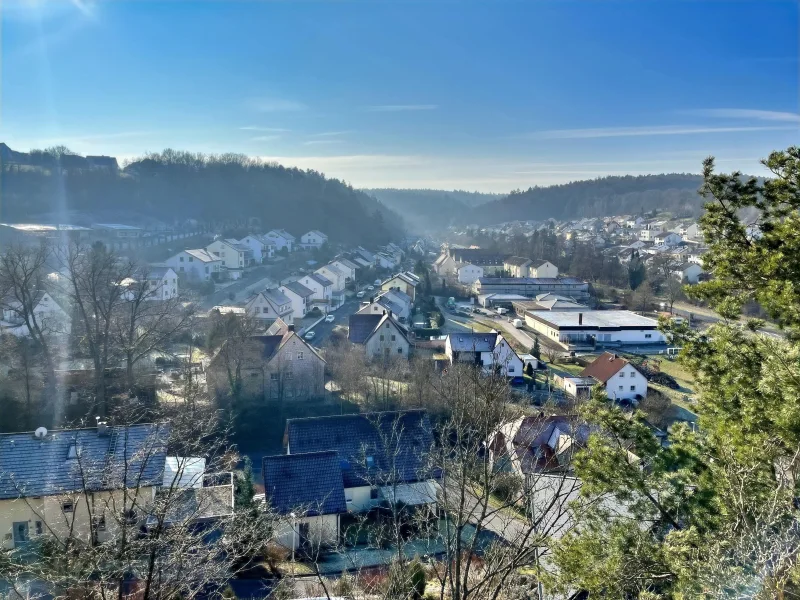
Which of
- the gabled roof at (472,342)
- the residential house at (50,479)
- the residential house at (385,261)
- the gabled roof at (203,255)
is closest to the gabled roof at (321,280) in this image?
the gabled roof at (203,255)

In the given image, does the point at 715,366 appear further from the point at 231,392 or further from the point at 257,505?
the point at 231,392

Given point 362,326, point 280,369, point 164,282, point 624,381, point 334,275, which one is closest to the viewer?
point 280,369

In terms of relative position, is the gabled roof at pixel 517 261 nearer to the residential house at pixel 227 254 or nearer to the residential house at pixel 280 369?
the residential house at pixel 227 254

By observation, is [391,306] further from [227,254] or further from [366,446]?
[227,254]

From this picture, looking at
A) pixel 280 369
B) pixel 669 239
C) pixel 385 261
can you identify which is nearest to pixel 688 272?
pixel 669 239

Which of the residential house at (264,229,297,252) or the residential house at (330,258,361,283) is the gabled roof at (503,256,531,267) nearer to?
the residential house at (330,258,361,283)

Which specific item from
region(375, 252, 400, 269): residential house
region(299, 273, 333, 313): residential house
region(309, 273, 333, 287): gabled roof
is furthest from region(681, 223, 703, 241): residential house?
region(299, 273, 333, 313): residential house
